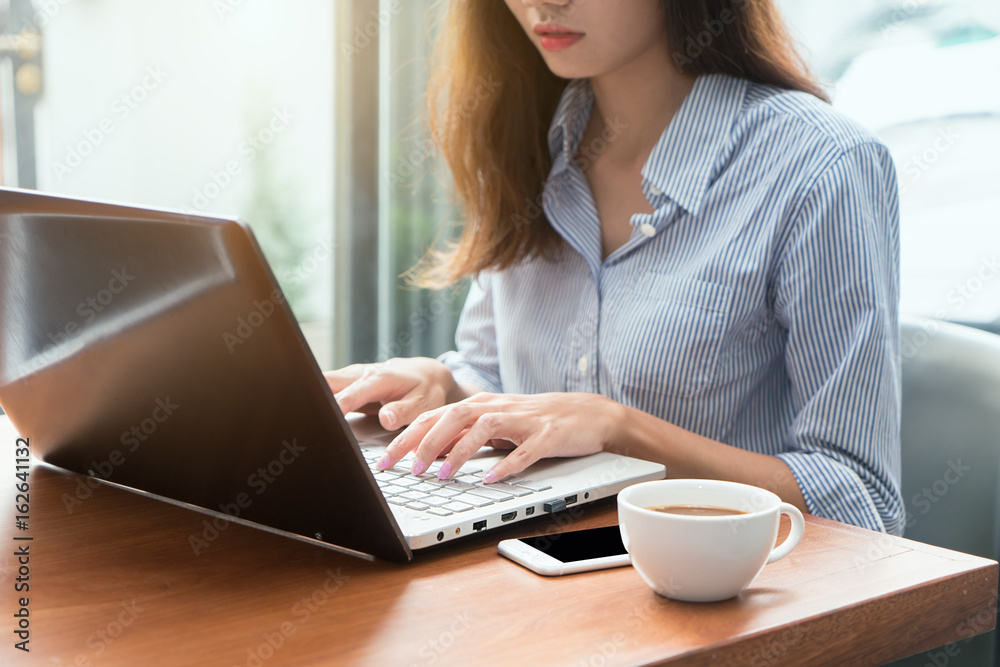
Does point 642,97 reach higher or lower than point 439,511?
higher

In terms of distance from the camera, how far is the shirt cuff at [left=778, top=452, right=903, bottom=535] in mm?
907

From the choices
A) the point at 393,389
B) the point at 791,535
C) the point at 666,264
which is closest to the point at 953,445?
the point at 666,264

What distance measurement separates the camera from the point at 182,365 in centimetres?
59

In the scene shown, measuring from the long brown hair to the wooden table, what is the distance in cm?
72

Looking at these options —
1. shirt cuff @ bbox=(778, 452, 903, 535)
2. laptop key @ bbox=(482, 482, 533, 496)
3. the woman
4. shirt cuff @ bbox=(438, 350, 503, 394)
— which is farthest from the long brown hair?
laptop key @ bbox=(482, 482, 533, 496)

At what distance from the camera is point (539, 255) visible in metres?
1.27

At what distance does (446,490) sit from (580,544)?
0.40ft

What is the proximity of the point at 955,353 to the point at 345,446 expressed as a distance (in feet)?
2.67

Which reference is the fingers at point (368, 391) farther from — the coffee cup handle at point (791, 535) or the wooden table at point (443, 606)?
the coffee cup handle at point (791, 535)

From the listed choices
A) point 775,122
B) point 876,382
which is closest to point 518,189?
point 775,122

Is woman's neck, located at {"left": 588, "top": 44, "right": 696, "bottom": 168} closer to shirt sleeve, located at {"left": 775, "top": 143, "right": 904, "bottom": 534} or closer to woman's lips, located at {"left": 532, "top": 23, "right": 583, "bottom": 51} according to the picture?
woman's lips, located at {"left": 532, "top": 23, "right": 583, "bottom": 51}

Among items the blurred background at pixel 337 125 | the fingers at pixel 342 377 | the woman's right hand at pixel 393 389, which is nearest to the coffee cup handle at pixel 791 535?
the woman's right hand at pixel 393 389

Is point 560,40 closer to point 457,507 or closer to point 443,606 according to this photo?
point 457,507

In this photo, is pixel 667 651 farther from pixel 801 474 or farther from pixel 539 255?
pixel 539 255
